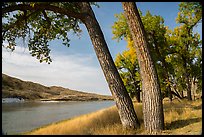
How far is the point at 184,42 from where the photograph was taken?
2503 centimetres

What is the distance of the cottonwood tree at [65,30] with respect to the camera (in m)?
8.54

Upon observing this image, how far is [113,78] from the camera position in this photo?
8.59 m

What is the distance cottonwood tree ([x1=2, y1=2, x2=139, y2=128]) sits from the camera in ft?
28.0

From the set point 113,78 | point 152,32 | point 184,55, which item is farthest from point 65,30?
point 184,55

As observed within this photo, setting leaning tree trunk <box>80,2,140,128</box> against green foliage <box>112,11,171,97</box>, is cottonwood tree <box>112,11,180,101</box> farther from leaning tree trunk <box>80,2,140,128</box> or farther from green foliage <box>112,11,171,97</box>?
leaning tree trunk <box>80,2,140,128</box>

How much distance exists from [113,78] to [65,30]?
4595mm

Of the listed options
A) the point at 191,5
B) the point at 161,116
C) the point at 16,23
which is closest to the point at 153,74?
the point at 161,116

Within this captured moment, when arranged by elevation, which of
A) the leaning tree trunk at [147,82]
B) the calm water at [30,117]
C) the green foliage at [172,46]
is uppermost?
the green foliage at [172,46]

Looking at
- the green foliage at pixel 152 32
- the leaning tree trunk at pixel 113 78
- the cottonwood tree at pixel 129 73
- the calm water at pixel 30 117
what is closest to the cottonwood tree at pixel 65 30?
the leaning tree trunk at pixel 113 78

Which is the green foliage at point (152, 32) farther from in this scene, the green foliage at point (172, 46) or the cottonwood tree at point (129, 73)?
the cottonwood tree at point (129, 73)

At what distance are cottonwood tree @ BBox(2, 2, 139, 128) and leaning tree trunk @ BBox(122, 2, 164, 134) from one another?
82 cm

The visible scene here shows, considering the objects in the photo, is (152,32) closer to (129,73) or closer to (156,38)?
(156,38)

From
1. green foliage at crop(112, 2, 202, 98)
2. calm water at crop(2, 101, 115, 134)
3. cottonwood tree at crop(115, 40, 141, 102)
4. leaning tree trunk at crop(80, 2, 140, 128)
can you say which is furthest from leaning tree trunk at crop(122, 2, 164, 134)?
cottonwood tree at crop(115, 40, 141, 102)

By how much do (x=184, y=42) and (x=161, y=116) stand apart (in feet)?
62.1
